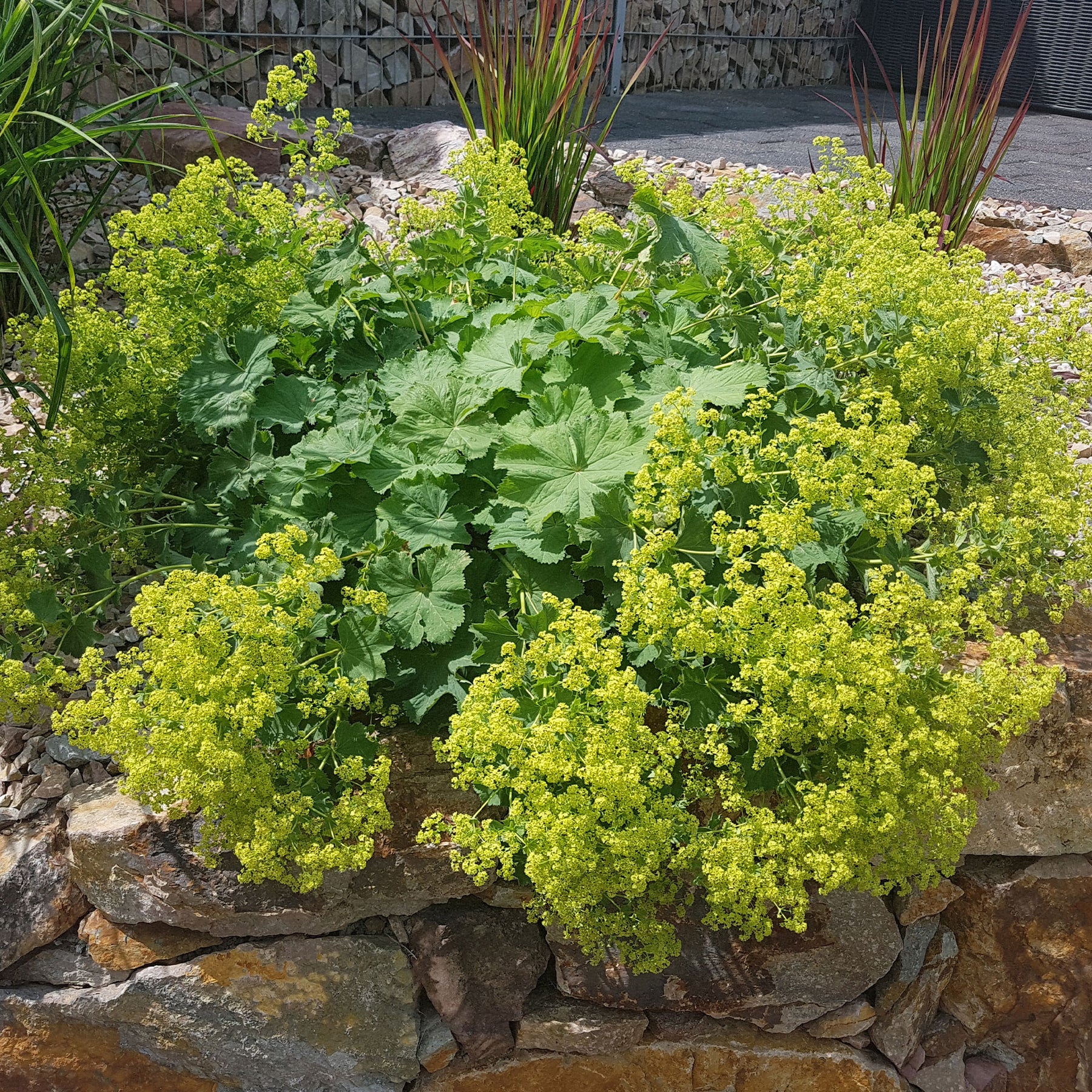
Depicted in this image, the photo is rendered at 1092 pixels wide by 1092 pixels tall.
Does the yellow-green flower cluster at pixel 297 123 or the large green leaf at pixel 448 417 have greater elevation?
the yellow-green flower cluster at pixel 297 123

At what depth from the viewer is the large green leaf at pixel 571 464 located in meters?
1.89

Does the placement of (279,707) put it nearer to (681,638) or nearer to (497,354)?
(681,638)

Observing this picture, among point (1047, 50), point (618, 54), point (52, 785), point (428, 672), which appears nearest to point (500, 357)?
point (428, 672)

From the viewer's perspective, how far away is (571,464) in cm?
193

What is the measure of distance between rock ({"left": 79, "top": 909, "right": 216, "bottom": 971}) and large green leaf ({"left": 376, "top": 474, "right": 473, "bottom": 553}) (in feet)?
2.98

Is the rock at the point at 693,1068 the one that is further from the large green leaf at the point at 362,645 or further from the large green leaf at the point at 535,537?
the large green leaf at the point at 535,537

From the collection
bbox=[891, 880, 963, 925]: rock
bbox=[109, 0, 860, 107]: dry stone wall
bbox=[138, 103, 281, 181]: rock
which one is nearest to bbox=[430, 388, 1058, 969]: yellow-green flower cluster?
bbox=[891, 880, 963, 925]: rock

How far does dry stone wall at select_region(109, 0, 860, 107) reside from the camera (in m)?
6.11

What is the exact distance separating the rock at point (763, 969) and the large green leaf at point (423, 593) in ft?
2.22

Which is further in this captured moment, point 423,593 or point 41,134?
point 41,134

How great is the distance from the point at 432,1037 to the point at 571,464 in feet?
3.93

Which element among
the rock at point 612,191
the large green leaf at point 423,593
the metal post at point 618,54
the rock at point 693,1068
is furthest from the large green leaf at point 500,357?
the metal post at point 618,54

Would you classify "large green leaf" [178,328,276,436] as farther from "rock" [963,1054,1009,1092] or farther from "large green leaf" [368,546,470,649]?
"rock" [963,1054,1009,1092]

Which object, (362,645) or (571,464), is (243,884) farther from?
(571,464)
